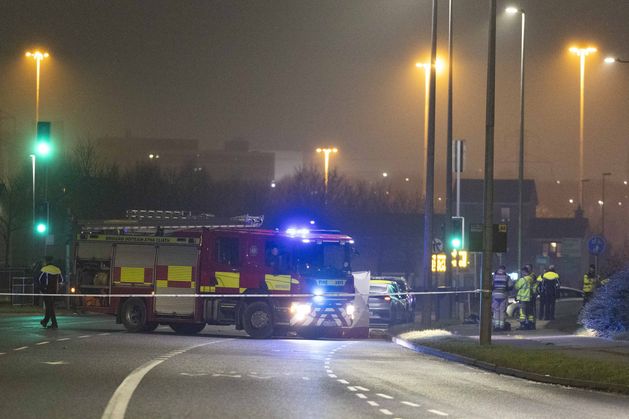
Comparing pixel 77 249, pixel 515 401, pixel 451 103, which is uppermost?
pixel 451 103

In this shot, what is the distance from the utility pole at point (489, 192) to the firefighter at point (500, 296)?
692 cm

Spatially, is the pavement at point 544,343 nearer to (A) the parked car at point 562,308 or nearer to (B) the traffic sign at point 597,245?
(B) the traffic sign at point 597,245

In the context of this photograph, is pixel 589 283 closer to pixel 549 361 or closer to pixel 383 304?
pixel 383 304

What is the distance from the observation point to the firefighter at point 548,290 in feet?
116

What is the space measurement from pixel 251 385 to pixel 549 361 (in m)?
6.24

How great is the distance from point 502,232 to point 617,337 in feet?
14.7

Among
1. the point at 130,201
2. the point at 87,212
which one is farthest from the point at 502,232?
the point at 130,201

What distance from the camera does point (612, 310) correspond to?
2798 centimetres

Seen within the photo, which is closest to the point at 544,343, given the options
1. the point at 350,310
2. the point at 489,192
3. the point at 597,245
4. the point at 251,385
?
the point at 489,192

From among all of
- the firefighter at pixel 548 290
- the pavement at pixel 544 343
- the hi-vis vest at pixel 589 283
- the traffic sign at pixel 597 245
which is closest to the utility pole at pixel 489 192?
the pavement at pixel 544 343

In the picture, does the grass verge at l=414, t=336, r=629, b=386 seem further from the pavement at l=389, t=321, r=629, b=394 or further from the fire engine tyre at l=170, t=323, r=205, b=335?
the fire engine tyre at l=170, t=323, r=205, b=335

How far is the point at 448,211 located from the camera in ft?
125

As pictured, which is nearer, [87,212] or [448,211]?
[448,211]

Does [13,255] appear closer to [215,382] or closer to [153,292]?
[153,292]
